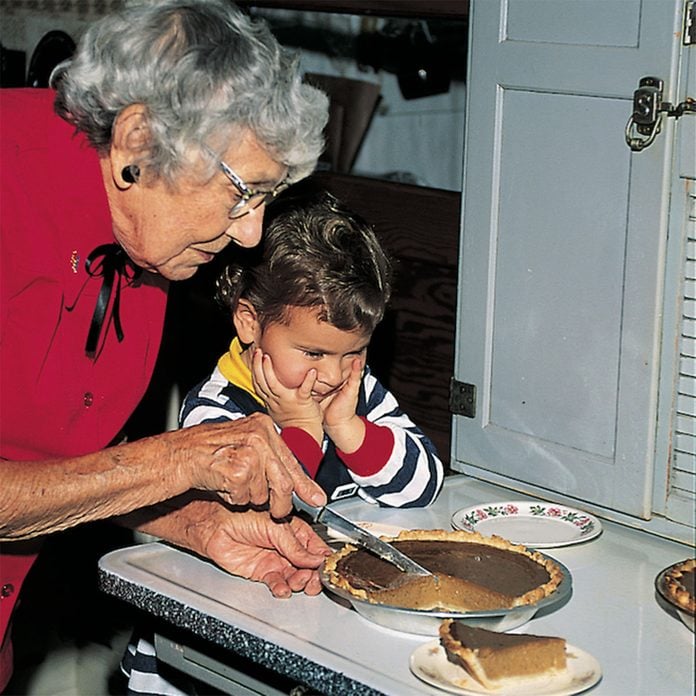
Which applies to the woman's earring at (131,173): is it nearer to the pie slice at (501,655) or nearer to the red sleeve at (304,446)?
the red sleeve at (304,446)

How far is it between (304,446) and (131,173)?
57 centimetres

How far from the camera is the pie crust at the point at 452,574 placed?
1.65 metres

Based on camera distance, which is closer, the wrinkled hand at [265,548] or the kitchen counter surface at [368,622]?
the kitchen counter surface at [368,622]

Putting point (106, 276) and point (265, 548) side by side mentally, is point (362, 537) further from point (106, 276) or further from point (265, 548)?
point (106, 276)

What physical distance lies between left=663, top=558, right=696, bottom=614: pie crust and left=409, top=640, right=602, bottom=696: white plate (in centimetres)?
15

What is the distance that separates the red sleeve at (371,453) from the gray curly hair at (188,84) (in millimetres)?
547

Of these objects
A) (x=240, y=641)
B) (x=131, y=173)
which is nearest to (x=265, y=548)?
(x=240, y=641)

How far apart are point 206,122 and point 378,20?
2.65 meters

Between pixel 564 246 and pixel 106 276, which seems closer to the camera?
pixel 106 276

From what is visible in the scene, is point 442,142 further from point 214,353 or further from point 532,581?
point 532,581

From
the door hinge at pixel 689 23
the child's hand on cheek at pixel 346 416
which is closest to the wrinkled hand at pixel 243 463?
the child's hand on cheek at pixel 346 416

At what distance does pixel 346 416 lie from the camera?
2150 millimetres

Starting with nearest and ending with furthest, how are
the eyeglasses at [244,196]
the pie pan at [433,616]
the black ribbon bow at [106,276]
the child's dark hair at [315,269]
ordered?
the pie pan at [433,616] < the eyeglasses at [244,196] < the black ribbon bow at [106,276] < the child's dark hair at [315,269]

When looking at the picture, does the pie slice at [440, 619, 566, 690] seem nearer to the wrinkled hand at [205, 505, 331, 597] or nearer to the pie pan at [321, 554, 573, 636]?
the pie pan at [321, 554, 573, 636]
